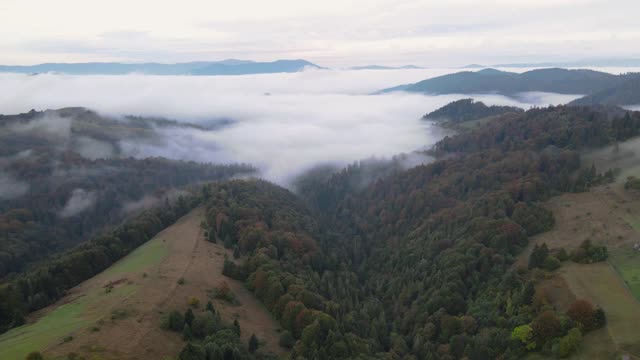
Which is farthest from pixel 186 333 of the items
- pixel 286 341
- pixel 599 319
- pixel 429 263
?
pixel 429 263

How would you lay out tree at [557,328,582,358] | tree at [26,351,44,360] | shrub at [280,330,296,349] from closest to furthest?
tree at [26,351,44,360] → tree at [557,328,582,358] → shrub at [280,330,296,349]

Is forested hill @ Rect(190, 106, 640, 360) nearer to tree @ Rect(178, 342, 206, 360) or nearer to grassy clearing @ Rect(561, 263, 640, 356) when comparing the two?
grassy clearing @ Rect(561, 263, 640, 356)

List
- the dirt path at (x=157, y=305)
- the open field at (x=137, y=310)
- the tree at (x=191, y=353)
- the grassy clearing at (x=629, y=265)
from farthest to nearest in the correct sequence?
the grassy clearing at (x=629, y=265) → the dirt path at (x=157, y=305) → the open field at (x=137, y=310) → the tree at (x=191, y=353)

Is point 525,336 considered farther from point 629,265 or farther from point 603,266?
point 629,265

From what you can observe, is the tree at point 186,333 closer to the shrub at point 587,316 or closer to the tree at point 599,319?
the shrub at point 587,316

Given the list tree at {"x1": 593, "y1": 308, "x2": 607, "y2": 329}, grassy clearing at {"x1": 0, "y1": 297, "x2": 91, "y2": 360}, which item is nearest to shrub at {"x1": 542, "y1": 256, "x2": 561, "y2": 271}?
tree at {"x1": 593, "y1": 308, "x2": 607, "y2": 329}

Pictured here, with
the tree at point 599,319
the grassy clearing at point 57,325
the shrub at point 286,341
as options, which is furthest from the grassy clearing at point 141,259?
the tree at point 599,319

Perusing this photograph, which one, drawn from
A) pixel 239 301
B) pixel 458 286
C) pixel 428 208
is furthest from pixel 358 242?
pixel 239 301
